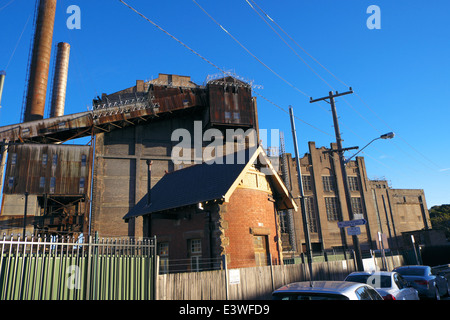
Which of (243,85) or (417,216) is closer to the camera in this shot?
(243,85)

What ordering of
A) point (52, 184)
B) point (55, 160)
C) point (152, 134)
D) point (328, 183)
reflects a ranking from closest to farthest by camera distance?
1. point (52, 184)
2. point (55, 160)
3. point (152, 134)
4. point (328, 183)

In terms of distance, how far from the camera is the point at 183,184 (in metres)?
20.7

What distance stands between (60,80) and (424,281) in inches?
2344

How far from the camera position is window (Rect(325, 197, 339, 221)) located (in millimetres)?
50231

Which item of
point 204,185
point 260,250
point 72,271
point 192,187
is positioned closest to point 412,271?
point 260,250

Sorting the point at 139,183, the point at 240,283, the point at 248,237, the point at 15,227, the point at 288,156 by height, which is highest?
the point at 288,156

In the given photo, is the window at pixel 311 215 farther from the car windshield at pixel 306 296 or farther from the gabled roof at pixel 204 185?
the car windshield at pixel 306 296

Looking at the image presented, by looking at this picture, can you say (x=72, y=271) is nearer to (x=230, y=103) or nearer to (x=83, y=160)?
(x=83, y=160)

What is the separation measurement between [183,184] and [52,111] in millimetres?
44673

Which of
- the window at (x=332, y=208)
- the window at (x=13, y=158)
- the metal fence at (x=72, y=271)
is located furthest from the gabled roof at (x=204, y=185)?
the window at (x=332, y=208)

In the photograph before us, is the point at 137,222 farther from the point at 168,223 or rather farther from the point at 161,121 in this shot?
the point at 168,223

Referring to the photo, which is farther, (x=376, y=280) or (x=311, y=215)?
(x=311, y=215)

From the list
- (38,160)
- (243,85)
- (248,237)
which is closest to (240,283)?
(248,237)

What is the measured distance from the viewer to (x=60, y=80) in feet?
185
